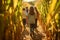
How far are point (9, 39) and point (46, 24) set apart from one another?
28 centimetres

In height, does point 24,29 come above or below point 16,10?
below

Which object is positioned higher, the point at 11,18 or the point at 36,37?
the point at 11,18

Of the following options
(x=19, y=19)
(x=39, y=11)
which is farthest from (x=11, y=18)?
(x=39, y=11)

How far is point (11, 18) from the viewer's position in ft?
3.76

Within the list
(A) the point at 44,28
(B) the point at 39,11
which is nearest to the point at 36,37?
(A) the point at 44,28

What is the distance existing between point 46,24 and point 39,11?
0.35ft

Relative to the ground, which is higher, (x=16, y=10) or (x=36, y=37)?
(x=16, y=10)

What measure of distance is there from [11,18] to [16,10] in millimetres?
67

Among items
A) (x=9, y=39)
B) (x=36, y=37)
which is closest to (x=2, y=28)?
(x=9, y=39)

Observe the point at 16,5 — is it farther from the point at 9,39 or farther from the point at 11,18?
the point at 9,39

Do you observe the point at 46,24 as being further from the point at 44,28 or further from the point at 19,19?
the point at 19,19

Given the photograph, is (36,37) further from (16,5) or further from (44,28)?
(16,5)

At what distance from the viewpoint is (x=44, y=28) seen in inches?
45.8

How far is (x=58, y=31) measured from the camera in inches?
45.9
